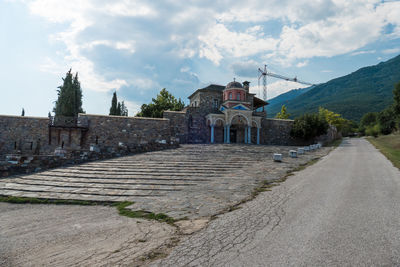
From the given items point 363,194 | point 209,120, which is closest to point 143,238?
point 363,194

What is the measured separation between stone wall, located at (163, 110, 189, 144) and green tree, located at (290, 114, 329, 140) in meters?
16.9

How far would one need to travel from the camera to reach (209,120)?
31.7 m

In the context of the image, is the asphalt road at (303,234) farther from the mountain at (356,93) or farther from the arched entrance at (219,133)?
the mountain at (356,93)

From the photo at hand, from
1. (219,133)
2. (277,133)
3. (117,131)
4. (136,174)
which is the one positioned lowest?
(136,174)

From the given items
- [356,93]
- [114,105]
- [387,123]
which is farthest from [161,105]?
[356,93]

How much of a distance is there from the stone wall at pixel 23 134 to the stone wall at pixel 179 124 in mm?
12902

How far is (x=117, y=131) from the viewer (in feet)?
76.9

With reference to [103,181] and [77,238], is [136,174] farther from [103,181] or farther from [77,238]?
[77,238]

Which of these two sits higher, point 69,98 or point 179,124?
point 69,98

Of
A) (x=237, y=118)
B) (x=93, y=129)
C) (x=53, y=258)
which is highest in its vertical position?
(x=237, y=118)

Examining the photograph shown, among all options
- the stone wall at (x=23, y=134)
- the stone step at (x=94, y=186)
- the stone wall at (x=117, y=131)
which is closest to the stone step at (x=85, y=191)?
the stone step at (x=94, y=186)

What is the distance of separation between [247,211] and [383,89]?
170 metres

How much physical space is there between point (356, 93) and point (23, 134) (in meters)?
162

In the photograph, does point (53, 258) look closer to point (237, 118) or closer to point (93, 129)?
point (93, 129)
